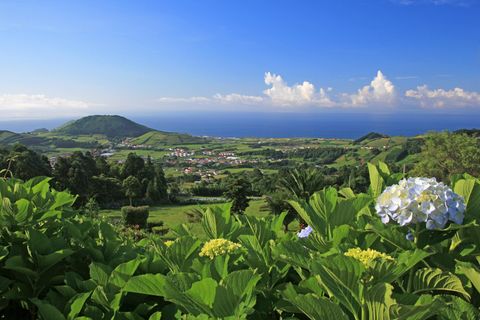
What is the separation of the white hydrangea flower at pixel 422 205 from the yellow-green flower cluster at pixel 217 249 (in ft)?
1.98

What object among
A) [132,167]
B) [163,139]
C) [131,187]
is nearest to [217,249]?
[131,187]

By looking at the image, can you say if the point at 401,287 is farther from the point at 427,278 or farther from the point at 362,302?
the point at 362,302

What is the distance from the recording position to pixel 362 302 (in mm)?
1059

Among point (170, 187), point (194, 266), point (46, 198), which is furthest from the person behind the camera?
point (170, 187)

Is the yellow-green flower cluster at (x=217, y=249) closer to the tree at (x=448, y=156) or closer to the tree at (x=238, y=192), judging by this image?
the tree at (x=238, y=192)

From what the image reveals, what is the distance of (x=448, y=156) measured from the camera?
43562 mm

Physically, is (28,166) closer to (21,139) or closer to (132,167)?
(132,167)

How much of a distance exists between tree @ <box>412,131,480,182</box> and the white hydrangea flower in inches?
1742

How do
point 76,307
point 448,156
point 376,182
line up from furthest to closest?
1. point 448,156
2. point 376,182
3. point 76,307

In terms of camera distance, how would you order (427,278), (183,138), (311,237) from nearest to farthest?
1. (427,278)
2. (311,237)
3. (183,138)

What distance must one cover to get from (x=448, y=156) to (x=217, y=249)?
48099 millimetres

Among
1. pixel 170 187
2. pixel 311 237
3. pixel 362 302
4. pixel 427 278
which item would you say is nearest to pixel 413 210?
pixel 427 278

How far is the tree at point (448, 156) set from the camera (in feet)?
137

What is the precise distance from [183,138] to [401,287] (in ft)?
610
